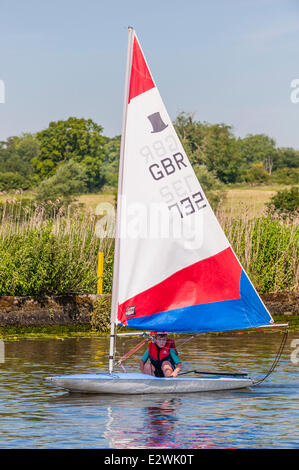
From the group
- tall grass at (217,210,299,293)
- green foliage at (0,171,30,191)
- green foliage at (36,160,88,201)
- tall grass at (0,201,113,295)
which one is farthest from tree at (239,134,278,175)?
tall grass at (0,201,113,295)

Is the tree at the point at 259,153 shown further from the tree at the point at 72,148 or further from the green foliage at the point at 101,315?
the green foliage at the point at 101,315

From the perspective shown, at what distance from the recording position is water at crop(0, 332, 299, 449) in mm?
13773

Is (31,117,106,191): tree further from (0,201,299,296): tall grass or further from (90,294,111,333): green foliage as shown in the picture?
(90,294,111,333): green foliage

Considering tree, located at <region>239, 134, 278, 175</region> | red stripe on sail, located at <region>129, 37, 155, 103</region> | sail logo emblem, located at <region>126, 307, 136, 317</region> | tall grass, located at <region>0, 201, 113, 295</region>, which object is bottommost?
sail logo emblem, located at <region>126, 307, 136, 317</region>

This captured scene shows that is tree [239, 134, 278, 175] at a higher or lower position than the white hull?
higher

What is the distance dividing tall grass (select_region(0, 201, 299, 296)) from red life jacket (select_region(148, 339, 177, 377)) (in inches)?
423

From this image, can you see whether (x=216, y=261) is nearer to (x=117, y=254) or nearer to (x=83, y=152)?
(x=117, y=254)

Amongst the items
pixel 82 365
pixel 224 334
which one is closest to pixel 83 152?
pixel 224 334

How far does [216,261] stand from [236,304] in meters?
0.89

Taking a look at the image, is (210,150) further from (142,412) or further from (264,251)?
(142,412)

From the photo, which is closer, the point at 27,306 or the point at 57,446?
the point at 57,446

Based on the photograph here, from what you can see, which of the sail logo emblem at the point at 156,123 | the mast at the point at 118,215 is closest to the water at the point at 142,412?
the mast at the point at 118,215

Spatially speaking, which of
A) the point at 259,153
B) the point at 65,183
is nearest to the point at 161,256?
the point at 65,183
